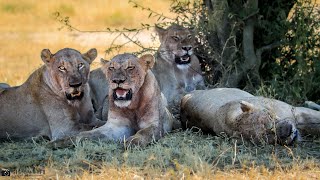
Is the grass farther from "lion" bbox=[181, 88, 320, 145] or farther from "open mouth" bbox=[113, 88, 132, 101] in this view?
"open mouth" bbox=[113, 88, 132, 101]

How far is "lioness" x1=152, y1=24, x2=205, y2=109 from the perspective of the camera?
31.7 ft

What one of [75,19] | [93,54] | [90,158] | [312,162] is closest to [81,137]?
[90,158]

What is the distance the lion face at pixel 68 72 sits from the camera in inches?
312

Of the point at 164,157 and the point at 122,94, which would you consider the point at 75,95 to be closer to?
the point at 122,94

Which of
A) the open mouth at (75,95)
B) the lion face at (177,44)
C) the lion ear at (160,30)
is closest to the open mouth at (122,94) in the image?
the open mouth at (75,95)

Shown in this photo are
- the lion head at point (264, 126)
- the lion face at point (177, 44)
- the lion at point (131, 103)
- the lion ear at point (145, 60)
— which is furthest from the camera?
the lion face at point (177, 44)

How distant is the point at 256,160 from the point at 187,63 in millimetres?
3142

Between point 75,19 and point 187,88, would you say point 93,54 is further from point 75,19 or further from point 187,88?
point 75,19

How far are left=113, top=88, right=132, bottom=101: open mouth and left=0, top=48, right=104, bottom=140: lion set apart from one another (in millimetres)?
508

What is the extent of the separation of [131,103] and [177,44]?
2.12 meters

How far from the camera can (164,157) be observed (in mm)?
6688

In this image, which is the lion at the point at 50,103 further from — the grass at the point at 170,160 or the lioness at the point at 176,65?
the lioness at the point at 176,65

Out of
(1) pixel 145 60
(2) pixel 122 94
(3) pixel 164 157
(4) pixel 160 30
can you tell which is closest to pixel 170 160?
(3) pixel 164 157

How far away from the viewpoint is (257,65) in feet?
31.7
